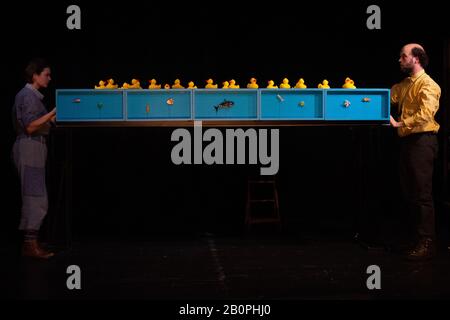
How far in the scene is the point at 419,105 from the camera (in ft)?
17.9

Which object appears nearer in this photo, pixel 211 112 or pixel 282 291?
pixel 282 291

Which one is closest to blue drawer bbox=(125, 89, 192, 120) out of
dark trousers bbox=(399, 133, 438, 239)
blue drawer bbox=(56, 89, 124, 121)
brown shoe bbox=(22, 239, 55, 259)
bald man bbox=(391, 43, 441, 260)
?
blue drawer bbox=(56, 89, 124, 121)

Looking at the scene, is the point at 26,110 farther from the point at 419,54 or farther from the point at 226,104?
the point at 419,54

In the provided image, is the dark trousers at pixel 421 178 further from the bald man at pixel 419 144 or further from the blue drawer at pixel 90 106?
the blue drawer at pixel 90 106

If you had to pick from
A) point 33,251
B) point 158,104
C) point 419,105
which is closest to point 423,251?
point 419,105

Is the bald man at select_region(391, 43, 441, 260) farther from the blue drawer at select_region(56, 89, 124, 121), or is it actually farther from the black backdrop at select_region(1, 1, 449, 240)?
the blue drawer at select_region(56, 89, 124, 121)

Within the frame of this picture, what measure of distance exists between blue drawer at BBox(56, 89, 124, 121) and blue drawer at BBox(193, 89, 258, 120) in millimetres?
660

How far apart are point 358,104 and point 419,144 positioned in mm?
615

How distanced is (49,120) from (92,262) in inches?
49.5

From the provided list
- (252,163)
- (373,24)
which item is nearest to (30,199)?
(252,163)

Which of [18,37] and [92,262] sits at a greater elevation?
[18,37]

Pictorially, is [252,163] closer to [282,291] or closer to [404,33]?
[404,33]

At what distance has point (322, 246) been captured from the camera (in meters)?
6.17

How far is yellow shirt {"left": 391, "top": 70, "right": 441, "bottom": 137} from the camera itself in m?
5.40
